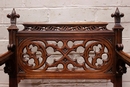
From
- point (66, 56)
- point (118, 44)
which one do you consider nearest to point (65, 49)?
point (66, 56)

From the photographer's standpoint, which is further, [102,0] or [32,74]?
[102,0]

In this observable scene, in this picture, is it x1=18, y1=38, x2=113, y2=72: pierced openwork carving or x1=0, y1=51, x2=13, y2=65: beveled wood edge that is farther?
x1=18, y1=38, x2=113, y2=72: pierced openwork carving

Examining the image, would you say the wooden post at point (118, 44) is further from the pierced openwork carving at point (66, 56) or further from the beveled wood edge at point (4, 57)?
the beveled wood edge at point (4, 57)

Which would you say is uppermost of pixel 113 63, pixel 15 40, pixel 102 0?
pixel 102 0

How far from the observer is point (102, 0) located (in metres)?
1.35

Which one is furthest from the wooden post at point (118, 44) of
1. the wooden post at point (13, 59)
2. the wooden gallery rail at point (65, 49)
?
the wooden post at point (13, 59)

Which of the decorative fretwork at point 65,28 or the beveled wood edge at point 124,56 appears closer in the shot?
the beveled wood edge at point 124,56

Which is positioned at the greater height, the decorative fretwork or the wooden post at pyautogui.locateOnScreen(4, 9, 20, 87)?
the decorative fretwork

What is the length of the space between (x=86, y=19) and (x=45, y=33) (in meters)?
0.29

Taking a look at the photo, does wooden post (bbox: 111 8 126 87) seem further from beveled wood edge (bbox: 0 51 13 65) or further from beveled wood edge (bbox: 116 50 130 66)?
beveled wood edge (bbox: 0 51 13 65)

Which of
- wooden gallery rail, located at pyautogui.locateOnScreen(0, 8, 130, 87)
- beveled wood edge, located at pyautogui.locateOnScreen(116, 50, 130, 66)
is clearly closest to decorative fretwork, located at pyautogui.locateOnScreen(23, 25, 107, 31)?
wooden gallery rail, located at pyautogui.locateOnScreen(0, 8, 130, 87)

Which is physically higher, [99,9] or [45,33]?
[99,9]

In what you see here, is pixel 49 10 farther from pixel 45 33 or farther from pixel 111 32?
pixel 111 32

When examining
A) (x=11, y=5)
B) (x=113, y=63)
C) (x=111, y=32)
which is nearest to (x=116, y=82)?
(x=113, y=63)
